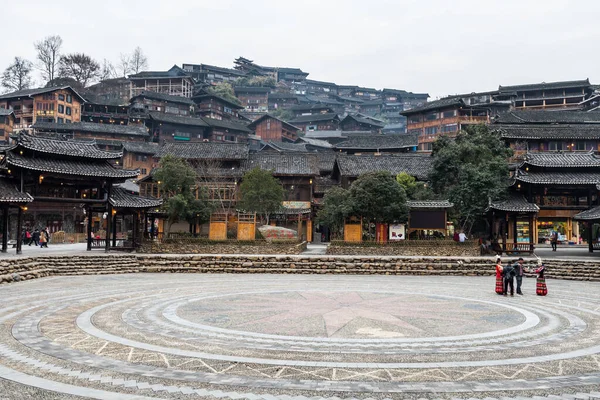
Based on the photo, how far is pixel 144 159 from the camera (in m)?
72.4

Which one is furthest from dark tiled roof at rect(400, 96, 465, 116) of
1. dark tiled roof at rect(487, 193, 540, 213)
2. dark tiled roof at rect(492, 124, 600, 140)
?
dark tiled roof at rect(487, 193, 540, 213)

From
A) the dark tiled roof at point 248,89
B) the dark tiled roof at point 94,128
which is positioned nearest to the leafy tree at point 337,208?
the dark tiled roof at point 94,128

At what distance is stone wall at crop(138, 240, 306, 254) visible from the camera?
3569 cm

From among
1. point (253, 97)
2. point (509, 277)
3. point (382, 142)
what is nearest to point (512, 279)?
point (509, 277)

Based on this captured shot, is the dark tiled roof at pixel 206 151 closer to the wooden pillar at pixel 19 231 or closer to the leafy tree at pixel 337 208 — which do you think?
the leafy tree at pixel 337 208

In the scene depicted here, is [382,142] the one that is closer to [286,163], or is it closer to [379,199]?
[286,163]

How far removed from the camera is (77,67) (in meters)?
93.6

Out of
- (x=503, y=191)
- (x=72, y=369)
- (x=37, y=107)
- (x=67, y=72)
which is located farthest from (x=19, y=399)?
(x=67, y=72)

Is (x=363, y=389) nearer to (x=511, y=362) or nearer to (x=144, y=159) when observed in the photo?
(x=511, y=362)

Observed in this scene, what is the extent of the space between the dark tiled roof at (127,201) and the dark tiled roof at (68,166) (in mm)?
1808

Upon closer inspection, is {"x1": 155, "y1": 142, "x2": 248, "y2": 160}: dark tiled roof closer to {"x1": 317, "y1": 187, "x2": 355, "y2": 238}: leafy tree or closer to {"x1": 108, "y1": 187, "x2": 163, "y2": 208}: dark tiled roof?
{"x1": 317, "y1": 187, "x2": 355, "y2": 238}: leafy tree

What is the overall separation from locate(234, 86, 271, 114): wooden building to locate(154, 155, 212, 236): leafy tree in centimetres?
7594

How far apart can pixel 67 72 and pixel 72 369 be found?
97.7m

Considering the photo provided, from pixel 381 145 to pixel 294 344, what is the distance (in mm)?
61366
